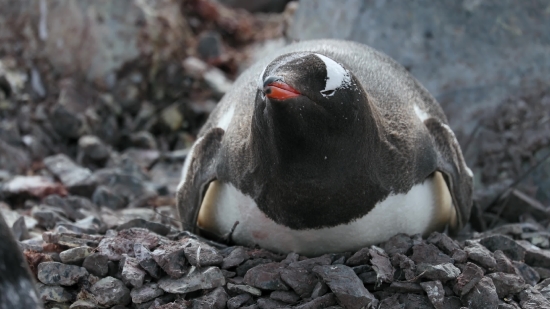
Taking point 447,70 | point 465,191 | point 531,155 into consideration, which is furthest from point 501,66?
point 465,191

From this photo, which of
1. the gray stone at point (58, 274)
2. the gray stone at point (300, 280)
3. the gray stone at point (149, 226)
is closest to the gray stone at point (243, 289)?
the gray stone at point (300, 280)

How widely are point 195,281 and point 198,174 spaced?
33.9 inches

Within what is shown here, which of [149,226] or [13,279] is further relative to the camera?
[149,226]

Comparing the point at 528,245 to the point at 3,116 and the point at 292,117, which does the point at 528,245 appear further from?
the point at 3,116

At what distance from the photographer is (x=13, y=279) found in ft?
8.66

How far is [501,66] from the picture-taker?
577cm

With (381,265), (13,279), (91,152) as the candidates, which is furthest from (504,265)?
(91,152)

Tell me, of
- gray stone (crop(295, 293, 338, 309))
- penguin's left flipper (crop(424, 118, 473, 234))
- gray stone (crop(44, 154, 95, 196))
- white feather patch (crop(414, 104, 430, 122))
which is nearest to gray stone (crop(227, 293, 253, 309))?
gray stone (crop(295, 293, 338, 309))

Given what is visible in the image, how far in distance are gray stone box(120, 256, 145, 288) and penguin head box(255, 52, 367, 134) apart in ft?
2.80

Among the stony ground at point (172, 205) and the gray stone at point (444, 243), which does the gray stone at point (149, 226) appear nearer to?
the stony ground at point (172, 205)

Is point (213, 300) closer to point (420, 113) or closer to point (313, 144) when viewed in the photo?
point (313, 144)

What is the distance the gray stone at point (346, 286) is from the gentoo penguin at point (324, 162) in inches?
10.2

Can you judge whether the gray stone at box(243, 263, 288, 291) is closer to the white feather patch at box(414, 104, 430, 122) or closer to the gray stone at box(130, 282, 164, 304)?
the gray stone at box(130, 282, 164, 304)

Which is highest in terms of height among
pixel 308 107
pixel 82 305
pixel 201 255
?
pixel 308 107
